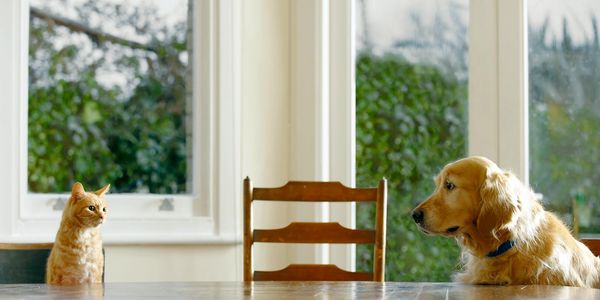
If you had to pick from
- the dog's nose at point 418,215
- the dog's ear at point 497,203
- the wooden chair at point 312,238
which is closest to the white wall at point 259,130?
the wooden chair at point 312,238

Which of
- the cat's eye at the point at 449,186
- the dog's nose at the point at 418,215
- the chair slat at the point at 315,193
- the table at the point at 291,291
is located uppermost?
A: the cat's eye at the point at 449,186

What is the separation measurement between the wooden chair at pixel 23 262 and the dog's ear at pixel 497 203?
1317 millimetres

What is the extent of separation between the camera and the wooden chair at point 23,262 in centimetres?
286

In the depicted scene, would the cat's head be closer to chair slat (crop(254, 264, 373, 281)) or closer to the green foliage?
chair slat (crop(254, 264, 373, 281))

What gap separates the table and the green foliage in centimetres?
142

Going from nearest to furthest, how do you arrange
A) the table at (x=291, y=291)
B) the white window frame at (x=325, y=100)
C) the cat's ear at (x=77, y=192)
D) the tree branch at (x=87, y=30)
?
the table at (x=291, y=291)
the cat's ear at (x=77, y=192)
the tree branch at (x=87, y=30)
the white window frame at (x=325, y=100)

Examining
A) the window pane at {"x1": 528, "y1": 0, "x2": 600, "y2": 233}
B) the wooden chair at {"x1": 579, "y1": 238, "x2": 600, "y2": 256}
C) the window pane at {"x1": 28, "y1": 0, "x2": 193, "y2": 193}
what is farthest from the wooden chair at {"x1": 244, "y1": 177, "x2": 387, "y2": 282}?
the window pane at {"x1": 28, "y1": 0, "x2": 193, "y2": 193}

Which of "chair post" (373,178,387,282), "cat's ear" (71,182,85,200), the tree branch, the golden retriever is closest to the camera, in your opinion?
the golden retriever

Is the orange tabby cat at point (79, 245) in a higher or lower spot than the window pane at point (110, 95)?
lower

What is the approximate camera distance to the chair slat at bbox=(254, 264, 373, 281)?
9.21 feet

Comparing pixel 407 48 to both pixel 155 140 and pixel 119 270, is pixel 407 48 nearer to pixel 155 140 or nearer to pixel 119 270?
pixel 155 140

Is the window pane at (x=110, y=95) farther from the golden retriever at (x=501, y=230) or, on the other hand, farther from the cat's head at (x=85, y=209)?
the golden retriever at (x=501, y=230)

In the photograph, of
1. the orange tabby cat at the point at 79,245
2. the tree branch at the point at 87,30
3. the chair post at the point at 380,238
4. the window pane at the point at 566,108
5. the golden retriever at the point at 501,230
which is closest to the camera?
the golden retriever at the point at 501,230

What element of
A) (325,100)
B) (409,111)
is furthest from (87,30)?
(409,111)
